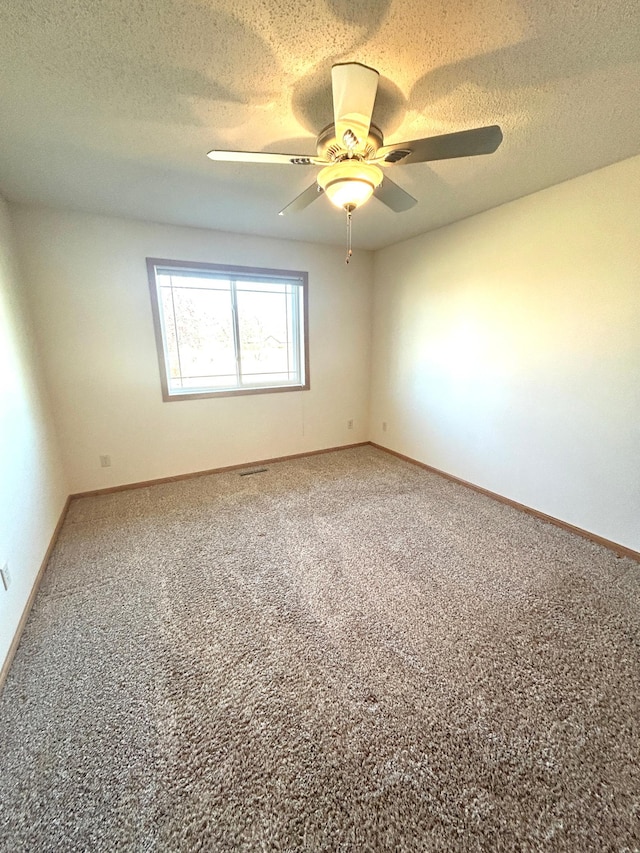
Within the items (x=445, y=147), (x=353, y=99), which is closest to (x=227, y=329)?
(x=353, y=99)

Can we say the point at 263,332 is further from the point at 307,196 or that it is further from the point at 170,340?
the point at 307,196

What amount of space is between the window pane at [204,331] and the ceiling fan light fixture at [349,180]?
2.14m

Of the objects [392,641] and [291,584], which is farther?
[291,584]

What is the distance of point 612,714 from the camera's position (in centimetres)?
125

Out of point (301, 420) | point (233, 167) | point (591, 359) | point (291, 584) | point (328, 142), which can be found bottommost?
point (291, 584)

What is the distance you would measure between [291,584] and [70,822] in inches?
45.7

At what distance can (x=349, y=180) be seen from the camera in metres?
1.43

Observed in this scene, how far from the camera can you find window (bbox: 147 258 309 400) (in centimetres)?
318

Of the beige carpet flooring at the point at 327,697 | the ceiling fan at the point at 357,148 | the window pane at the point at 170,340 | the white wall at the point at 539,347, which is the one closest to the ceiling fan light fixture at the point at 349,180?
the ceiling fan at the point at 357,148

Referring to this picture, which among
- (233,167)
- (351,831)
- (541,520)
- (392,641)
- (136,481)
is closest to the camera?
(351,831)

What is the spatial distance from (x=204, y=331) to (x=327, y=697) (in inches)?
125

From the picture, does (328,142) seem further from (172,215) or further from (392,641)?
(392,641)

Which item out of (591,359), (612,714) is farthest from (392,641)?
(591,359)

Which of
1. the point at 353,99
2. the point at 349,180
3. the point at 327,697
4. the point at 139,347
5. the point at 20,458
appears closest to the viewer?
the point at 353,99
